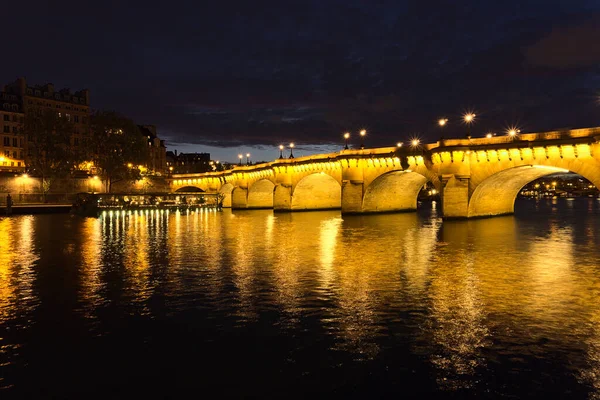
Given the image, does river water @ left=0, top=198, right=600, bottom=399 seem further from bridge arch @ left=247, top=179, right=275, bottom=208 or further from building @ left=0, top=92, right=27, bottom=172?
building @ left=0, top=92, right=27, bottom=172

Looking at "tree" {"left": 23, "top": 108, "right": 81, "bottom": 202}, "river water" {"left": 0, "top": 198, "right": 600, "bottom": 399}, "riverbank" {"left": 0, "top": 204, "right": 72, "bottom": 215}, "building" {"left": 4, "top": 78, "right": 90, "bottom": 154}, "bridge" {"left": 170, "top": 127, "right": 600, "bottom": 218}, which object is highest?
"building" {"left": 4, "top": 78, "right": 90, "bottom": 154}

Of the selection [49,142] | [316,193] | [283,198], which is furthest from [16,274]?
[49,142]

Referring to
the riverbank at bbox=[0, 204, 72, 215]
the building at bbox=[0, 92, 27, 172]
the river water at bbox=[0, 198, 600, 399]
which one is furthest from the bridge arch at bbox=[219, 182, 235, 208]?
the river water at bbox=[0, 198, 600, 399]

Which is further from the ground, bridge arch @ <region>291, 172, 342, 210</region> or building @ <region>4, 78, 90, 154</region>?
building @ <region>4, 78, 90, 154</region>

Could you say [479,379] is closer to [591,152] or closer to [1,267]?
[1,267]

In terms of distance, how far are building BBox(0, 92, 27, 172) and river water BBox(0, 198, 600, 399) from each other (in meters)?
91.2

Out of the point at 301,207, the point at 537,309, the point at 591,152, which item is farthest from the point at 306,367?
the point at 301,207

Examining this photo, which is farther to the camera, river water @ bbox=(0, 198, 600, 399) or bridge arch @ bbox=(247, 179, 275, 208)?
bridge arch @ bbox=(247, 179, 275, 208)

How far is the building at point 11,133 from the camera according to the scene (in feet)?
346

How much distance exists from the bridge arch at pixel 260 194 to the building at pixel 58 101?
3768 cm

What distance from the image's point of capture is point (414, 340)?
12836 millimetres

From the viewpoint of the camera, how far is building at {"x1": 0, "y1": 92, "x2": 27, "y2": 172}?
105 m

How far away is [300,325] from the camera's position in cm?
1423

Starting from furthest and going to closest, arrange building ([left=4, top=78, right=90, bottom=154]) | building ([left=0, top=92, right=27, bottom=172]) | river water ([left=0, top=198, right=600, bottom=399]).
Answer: building ([left=4, top=78, right=90, bottom=154]) → building ([left=0, top=92, right=27, bottom=172]) → river water ([left=0, top=198, right=600, bottom=399])
